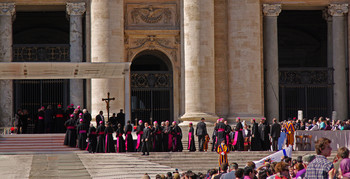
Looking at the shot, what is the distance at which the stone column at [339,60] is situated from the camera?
3756 cm

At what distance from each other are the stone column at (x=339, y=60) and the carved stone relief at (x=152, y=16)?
7.81 m

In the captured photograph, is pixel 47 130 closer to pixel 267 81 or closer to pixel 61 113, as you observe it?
pixel 61 113

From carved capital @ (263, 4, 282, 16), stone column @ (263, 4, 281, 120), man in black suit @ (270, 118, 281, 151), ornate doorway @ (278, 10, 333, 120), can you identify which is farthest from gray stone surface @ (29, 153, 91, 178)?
ornate doorway @ (278, 10, 333, 120)

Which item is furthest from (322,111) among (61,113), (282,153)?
(282,153)

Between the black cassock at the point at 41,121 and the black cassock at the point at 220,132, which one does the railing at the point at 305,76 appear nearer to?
the black cassock at the point at 220,132

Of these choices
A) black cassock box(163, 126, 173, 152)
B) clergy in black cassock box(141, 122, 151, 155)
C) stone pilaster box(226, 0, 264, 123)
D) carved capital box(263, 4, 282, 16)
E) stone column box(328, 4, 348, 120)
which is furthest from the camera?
carved capital box(263, 4, 282, 16)

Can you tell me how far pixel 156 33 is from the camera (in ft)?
123

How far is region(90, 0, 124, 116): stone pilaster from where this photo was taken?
35250 millimetres

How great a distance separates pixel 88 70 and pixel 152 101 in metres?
7.80

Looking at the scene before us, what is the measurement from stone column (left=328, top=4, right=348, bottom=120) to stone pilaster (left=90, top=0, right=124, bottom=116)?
10.5 m

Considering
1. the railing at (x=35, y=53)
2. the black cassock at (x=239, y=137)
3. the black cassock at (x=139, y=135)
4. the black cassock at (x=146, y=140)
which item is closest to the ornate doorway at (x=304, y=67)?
the black cassock at (x=239, y=137)

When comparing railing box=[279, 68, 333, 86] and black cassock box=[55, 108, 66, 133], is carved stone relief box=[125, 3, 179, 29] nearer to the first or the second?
railing box=[279, 68, 333, 86]

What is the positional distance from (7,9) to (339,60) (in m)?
16.2

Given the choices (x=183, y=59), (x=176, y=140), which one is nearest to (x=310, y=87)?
(x=183, y=59)
